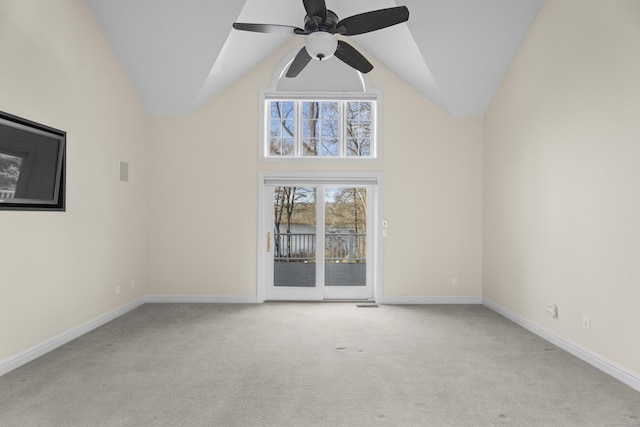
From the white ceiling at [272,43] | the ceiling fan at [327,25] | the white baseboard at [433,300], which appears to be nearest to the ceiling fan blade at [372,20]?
the ceiling fan at [327,25]

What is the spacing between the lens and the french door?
5941 mm

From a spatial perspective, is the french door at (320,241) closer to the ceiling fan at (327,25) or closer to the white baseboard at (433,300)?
the white baseboard at (433,300)

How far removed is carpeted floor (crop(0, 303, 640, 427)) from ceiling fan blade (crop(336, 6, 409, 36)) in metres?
2.85

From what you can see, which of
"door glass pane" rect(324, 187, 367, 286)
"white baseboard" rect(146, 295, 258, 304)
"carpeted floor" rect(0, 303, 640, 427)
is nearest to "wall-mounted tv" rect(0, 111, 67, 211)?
"carpeted floor" rect(0, 303, 640, 427)

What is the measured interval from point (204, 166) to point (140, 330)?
8.13 ft

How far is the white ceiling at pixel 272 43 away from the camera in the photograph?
168 inches

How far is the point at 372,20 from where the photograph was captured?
312cm

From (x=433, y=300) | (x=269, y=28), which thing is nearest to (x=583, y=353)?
(x=433, y=300)

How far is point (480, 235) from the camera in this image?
5.77 metres

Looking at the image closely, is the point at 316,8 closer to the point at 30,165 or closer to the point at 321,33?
the point at 321,33

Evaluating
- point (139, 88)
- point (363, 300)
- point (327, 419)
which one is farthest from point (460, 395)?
point (139, 88)

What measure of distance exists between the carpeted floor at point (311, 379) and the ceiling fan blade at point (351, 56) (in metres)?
2.82

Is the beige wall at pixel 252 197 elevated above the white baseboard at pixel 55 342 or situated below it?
above

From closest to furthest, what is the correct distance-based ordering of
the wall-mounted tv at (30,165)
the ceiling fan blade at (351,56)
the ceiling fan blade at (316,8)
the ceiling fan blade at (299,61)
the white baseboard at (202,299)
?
1. the ceiling fan blade at (316,8)
2. the wall-mounted tv at (30,165)
3. the ceiling fan blade at (351,56)
4. the ceiling fan blade at (299,61)
5. the white baseboard at (202,299)
